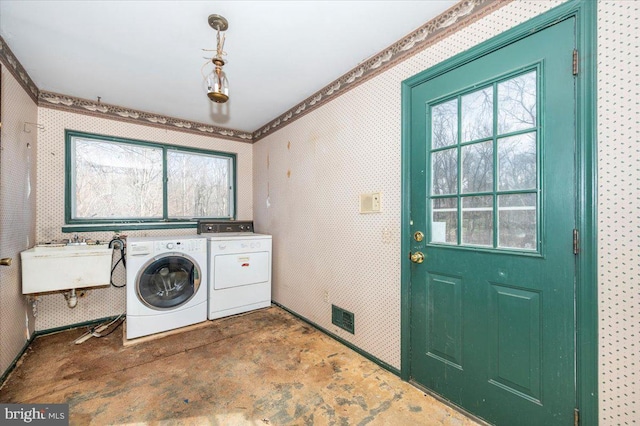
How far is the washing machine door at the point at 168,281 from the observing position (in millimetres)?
2600

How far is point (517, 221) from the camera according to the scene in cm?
139

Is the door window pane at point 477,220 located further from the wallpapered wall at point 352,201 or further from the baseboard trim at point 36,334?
the baseboard trim at point 36,334

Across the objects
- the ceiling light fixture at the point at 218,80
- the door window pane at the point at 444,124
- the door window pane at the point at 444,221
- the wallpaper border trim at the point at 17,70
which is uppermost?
the wallpaper border trim at the point at 17,70

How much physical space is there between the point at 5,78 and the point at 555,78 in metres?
3.48

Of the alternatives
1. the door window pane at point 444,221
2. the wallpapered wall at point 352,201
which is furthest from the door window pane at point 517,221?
the wallpapered wall at point 352,201

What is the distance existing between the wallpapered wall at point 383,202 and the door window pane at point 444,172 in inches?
10.8

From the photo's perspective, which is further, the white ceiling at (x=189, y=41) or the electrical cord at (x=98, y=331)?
the electrical cord at (x=98, y=331)

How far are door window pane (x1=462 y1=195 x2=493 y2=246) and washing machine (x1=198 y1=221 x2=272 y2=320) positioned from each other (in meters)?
2.35

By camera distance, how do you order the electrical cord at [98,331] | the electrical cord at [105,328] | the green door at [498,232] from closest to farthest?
the green door at [498,232], the electrical cord at [98,331], the electrical cord at [105,328]

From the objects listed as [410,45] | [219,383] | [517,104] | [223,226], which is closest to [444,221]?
[517,104]

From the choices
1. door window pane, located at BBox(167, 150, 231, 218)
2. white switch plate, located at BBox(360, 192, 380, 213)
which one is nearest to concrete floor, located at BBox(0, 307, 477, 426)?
white switch plate, located at BBox(360, 192, 380, 213)

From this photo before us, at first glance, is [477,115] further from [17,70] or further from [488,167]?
[17,70]

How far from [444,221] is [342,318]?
130cm

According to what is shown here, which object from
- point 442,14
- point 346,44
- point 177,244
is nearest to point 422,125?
point 442,14
